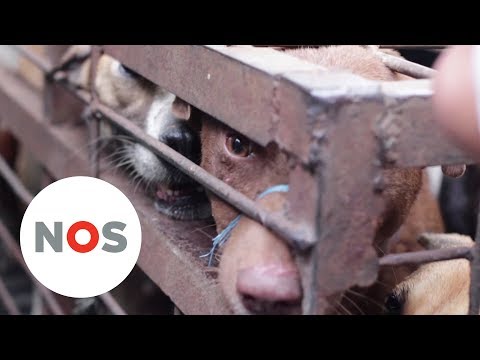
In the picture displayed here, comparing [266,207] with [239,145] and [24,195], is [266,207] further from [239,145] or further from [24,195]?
[24,195]

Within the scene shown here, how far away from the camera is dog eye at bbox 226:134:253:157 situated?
1991 mm

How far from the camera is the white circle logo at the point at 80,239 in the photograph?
1935 millimetres

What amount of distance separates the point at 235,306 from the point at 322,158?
0.56 meters

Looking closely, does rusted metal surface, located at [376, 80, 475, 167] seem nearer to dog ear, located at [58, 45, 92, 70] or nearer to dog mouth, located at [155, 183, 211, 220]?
dog mouth, located at [155, 183, 211, 220]

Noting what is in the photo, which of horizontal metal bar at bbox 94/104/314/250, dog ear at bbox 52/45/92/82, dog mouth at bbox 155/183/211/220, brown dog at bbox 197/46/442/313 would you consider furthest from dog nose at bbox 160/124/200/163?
dog ear at bbox 52/45/92/82

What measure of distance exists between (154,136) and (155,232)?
0.61 metres

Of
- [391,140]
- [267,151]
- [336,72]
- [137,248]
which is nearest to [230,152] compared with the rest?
[267,151]

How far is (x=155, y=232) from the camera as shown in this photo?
2.18 m

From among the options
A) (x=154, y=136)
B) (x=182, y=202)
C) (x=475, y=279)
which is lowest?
(x=182, y=202)

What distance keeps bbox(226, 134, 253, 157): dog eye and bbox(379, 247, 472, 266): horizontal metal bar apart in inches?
26.5

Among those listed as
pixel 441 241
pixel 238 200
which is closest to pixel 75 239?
pixel 238 200

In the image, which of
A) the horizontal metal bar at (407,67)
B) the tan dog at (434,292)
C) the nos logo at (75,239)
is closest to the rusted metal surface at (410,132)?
the horizontal metal bar at (407,67)

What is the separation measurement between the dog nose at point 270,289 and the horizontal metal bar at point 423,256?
21cm
